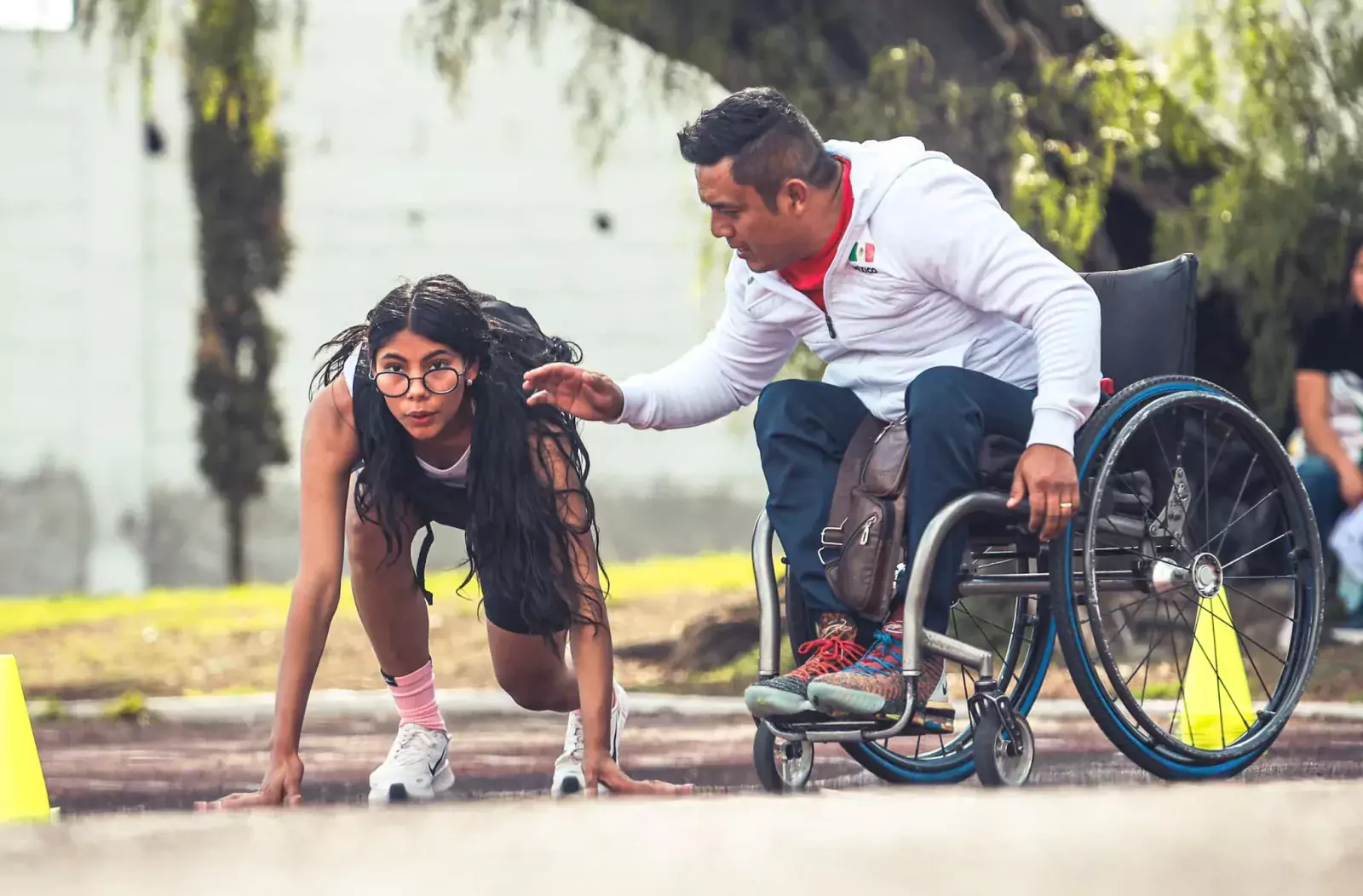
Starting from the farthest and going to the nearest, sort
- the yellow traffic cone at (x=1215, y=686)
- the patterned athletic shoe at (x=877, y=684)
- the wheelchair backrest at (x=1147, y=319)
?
the yellow traffic cone at (x=1215, y=686), the wheelchair backrest at (x=1147, y=319), the patterned athletic shoe at (x=877, y=684)

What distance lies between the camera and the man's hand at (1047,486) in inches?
126

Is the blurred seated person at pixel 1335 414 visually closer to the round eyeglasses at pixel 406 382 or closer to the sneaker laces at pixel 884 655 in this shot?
the sneaker laces at pixel 884 655

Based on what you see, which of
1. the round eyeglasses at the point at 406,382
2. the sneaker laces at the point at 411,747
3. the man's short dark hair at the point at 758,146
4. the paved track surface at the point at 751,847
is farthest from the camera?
the sneaker laces at the point at 411,747

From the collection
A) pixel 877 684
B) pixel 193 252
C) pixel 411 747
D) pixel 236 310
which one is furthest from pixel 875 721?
pixel 193 252

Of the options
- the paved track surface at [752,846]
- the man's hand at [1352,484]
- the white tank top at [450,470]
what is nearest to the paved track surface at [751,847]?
the paved track surface at [752,846]

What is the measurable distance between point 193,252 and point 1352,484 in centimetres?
864

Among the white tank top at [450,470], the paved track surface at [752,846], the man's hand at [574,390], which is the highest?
the man's hand at [574,390]

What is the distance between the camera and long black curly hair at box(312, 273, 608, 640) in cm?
352

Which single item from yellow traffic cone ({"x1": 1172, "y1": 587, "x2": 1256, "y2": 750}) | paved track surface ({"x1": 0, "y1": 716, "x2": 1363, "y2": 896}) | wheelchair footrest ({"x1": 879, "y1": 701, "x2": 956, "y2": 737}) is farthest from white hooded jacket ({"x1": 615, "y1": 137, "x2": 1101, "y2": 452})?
Answer: yellow traffic cone ({"x1": 1172, "y1": 587, "x2": 1256, "y2": 750})

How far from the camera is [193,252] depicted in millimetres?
13305

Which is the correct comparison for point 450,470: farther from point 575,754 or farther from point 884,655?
point 884,655

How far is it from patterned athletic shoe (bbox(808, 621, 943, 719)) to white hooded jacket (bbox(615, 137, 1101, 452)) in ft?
1.31

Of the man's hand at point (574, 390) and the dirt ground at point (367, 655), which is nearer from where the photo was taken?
the man's hand at point (574, 390)

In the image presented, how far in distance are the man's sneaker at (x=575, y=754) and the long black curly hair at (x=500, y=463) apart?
0.21 meters
